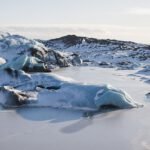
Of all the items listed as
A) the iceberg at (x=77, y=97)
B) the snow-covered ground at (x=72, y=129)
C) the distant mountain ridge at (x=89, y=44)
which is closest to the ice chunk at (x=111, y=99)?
the iceberg at (x=77, y=97)

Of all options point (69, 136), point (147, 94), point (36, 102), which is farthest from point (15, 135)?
point (147, 94)

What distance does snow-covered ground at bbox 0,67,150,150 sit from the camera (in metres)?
6.21

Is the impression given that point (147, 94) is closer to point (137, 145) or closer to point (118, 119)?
point (118, 119)

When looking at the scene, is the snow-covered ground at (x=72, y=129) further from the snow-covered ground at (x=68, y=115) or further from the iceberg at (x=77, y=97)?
the iceberg at (x=77, y=97)

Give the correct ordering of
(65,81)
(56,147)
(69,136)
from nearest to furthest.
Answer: (56,147)
(69,136)
(65,81)

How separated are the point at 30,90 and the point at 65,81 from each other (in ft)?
3.25

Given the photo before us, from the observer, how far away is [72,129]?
7273 mm

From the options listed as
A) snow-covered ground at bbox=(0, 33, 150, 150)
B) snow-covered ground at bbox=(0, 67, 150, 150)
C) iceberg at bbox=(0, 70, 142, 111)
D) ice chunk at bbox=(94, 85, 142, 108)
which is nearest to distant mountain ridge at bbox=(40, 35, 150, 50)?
snow-covered ground at bbox=(0, 33, 150, 150)

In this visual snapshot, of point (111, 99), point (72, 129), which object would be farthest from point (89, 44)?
point (72, 129)

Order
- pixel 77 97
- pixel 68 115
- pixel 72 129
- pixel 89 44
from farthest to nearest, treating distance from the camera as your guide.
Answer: pixel 89 44 < pixel 77 97 < pixel 68 115 < pixel 72 129

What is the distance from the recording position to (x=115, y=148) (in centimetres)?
605

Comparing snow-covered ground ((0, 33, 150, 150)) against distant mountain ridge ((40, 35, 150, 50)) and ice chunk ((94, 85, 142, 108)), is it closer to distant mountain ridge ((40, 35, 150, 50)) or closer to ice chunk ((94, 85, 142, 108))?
ice chunk ((94, 85, 142, 108))

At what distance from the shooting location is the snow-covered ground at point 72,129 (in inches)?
245

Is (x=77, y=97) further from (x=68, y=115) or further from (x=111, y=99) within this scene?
(x=68, y=115)
